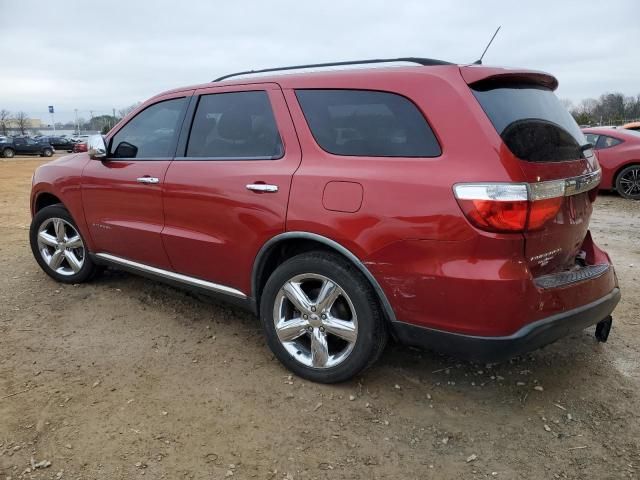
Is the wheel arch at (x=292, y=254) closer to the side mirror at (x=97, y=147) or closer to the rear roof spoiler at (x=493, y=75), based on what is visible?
the rear roof spoiler at (x=493, y=75)

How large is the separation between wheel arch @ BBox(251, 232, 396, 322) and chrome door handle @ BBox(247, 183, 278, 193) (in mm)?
260

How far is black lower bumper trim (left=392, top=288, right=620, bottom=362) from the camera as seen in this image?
97.2 inches

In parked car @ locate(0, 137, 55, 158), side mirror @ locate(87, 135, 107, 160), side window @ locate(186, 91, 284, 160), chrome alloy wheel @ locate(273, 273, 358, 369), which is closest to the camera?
chrome alloy wheel @ locate(273, 273, 358, 369)

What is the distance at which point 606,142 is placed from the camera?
10.3 m

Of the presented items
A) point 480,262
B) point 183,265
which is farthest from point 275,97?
point 480,262

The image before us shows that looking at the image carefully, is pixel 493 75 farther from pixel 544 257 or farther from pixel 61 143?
pixel 61 143

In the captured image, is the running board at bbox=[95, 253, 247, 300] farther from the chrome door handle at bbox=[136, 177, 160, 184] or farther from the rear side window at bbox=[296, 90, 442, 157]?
the rear side window at bbox=[296, 90, 442, 157]

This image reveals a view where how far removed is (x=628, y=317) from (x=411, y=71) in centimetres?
266

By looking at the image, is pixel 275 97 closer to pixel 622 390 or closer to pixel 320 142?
pixel 320 142

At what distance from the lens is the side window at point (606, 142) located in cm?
1018

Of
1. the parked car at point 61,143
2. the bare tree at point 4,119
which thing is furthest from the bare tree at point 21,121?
the parked car at point 61,143

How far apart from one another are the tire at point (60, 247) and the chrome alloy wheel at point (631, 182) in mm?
9458

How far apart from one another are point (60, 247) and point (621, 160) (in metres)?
9.66

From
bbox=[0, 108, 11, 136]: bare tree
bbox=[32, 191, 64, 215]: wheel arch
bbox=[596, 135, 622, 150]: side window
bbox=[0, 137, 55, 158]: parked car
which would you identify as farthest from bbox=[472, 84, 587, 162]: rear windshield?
bbox=[0, 108, 11, 136]: bare tree
